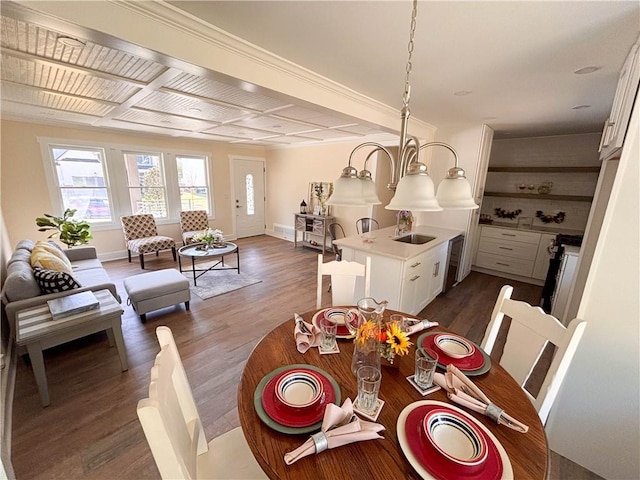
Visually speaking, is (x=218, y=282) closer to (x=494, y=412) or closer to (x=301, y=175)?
(x=301, y=175)

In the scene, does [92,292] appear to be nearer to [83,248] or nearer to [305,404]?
[83,248]

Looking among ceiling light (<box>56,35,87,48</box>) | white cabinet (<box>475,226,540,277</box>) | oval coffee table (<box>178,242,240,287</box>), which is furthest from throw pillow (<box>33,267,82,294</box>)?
white cabinet (<box>475,226,540,277</box>)

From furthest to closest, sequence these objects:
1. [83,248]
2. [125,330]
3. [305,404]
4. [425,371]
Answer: [83,248] → [125,330] → [425,371] → [305,404]

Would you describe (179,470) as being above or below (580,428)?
above

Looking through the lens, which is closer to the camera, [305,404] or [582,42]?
[305,404]

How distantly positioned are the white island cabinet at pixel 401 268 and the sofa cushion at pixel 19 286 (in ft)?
8.98

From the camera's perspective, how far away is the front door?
657 cm

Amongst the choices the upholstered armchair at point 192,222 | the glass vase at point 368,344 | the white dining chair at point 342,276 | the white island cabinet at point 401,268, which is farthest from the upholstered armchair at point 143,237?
the glass vase at point 368,344

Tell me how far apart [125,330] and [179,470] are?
2627 millimetres

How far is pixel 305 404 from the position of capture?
905mm

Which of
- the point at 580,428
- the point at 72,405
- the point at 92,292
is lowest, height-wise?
the point at 72,405

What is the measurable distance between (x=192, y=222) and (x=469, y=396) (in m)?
5.84

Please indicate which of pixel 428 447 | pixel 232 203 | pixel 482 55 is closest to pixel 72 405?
pixel 428 447

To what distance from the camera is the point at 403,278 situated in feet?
8.17
